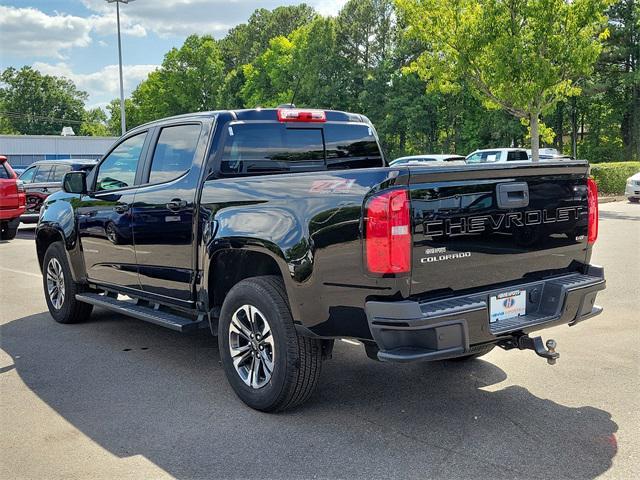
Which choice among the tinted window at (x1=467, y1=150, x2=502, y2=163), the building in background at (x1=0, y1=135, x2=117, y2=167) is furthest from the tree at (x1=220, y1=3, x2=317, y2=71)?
the tinted window at (x1=467, y1=150, x2=502, y2=163)

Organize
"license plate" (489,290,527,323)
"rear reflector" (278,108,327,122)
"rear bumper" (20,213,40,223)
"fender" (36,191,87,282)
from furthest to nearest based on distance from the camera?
"rear bumper" (20,213,40,223) < "fender" (36,191,87,282) < "rear reflector" (278,108,327,122) < "license plate" (489,290,527,323)

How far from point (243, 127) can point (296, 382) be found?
2015 mm

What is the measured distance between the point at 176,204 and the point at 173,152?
1.79 feet

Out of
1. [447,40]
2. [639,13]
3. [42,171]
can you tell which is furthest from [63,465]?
[639,13]

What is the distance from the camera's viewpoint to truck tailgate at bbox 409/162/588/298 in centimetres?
351

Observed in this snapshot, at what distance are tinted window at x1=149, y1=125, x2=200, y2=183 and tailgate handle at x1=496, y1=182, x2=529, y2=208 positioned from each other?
7.71 feet

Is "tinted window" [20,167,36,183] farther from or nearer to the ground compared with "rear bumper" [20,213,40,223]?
farther from the ground

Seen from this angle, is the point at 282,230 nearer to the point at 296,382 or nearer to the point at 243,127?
the point at 296,382

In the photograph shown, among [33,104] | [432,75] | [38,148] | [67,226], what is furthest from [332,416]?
[33,104]

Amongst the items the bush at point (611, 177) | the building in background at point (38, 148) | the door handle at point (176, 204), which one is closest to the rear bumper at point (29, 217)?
the door handle at point (176, 204)

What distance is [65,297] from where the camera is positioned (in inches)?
259

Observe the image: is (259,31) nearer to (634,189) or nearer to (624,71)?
(624,71)

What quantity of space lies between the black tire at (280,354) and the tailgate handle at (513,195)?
1.42m

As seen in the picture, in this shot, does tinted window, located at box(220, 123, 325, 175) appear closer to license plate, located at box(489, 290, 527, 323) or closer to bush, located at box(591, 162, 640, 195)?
license plate, located at box(489, 290, 527, 323)
